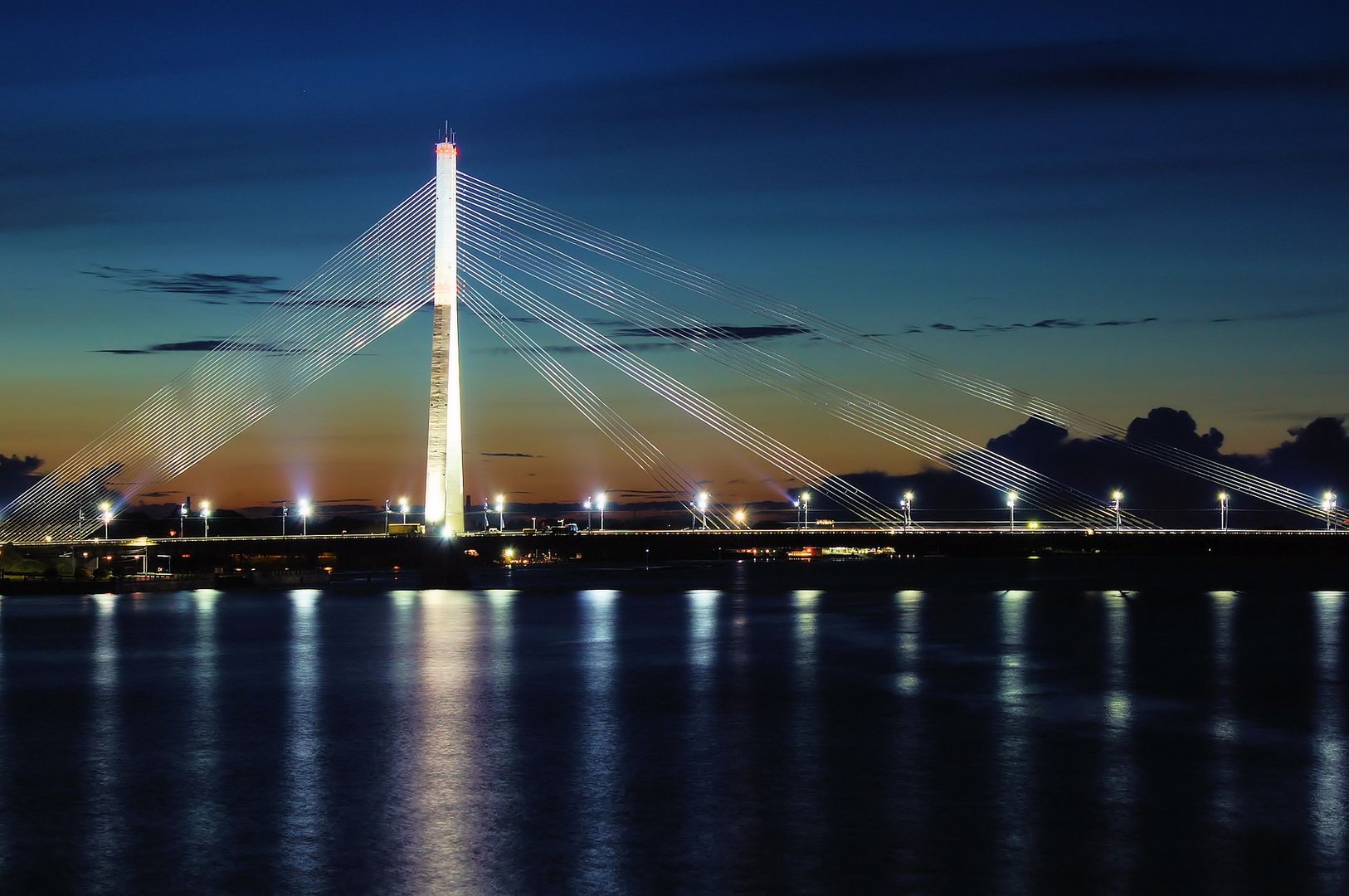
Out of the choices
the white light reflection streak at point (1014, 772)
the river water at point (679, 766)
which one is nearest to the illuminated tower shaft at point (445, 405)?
the river water at point (679, 766)

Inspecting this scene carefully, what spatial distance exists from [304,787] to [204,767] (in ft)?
9.41

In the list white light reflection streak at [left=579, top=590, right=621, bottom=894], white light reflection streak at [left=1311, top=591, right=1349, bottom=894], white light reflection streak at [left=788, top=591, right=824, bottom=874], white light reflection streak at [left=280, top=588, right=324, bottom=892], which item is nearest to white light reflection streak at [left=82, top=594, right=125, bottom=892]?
white light reflection streak at [left=280, top=588, right=324, bottom=892]

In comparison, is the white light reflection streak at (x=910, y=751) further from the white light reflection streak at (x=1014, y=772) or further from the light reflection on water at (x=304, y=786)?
the light reflection on water at (x=304, y=786)

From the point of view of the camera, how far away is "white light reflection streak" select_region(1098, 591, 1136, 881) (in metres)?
14.9

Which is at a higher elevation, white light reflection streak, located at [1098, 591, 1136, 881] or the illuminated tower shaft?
the illuminated tower shaft

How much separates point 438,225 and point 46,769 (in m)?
43.4

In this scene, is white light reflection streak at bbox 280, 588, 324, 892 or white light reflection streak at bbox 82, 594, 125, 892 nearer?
white light reflection streak at bbox 280, 588, 324, 892

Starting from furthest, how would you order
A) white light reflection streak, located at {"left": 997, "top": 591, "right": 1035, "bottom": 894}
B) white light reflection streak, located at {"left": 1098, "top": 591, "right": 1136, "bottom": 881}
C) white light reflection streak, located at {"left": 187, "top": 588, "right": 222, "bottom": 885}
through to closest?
white light reflection streak, located at {"left": 187, "top": 588, "right": 222, "bottom": 885}, white light reflection streak, located at {"left": 1098, "top": 591, "right": 1136, "bottom": 881}, white light reflection streak, located at {"left": 997, "top": 591, "right": 1035, "bottom": 894}

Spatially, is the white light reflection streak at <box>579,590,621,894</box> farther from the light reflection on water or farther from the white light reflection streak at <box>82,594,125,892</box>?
the white light reflection streak at <box>82,594,125,892</box>

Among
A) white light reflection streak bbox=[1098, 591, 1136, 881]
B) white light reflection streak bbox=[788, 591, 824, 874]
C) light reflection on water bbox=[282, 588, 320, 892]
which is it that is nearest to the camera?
light reflection on water bbox=[282, 588, 320, 892]

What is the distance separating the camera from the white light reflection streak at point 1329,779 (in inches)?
555

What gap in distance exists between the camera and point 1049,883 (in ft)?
44.0

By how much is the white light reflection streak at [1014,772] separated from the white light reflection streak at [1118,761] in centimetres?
86

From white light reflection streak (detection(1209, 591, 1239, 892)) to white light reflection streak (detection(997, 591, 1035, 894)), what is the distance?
1.81 meters
